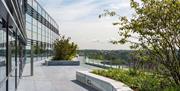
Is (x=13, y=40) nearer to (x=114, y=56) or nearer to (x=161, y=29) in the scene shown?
(x=161, y=29)

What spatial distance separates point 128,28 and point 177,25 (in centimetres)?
161

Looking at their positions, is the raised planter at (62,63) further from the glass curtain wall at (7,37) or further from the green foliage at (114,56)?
the glass curtain wall at (7,37)

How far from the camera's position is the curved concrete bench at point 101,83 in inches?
424

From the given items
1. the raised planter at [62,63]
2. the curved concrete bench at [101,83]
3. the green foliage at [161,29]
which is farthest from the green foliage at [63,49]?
the green foliage at [161,29]

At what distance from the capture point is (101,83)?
43.3ft

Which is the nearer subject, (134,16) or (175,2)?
(175,2)

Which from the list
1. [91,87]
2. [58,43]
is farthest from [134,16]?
[58,43]

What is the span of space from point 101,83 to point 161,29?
4139mm

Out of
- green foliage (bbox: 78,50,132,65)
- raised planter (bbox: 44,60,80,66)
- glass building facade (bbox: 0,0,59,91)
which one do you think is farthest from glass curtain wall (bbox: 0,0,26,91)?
raised planter (bbox: 44,60,80,66)

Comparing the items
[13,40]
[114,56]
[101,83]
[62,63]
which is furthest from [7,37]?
[62,63]

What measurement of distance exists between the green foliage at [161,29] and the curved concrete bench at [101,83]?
1.29m

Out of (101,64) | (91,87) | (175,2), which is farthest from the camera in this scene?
(101,64)

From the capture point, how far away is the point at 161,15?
31.6 feet

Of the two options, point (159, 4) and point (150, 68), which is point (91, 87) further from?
point (159, 4)
